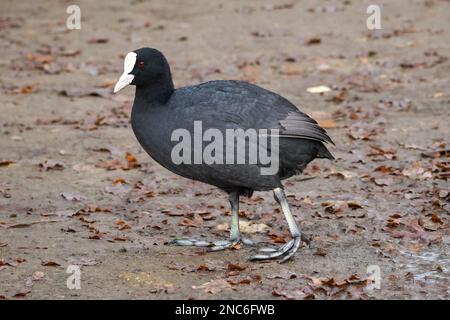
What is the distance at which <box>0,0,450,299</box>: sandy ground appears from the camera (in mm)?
5969

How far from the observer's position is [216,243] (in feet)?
22.0

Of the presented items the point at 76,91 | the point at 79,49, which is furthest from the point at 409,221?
the point at 79,49

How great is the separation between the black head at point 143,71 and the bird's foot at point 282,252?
151 cm

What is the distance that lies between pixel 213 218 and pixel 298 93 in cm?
464

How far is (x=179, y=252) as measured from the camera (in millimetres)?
6543

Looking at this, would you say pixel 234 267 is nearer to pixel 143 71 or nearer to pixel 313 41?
pixel 143 71

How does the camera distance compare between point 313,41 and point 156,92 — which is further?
point 313,41

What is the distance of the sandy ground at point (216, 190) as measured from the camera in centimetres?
597

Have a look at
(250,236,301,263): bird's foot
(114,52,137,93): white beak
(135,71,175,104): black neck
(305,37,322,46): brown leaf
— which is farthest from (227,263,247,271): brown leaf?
(305,37,322,46): brown leaf

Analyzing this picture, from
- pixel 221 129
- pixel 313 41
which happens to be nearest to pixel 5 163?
pixel 221 129

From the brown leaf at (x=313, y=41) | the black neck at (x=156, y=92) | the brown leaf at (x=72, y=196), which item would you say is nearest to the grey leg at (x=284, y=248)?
the black neck at (x=156, y=92)

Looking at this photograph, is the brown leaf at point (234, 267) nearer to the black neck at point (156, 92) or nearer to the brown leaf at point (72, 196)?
the black neck at point (156, 92)

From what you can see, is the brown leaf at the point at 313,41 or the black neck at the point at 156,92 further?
the brown leaf at the point at 313,41

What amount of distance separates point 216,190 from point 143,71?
2197 mm
